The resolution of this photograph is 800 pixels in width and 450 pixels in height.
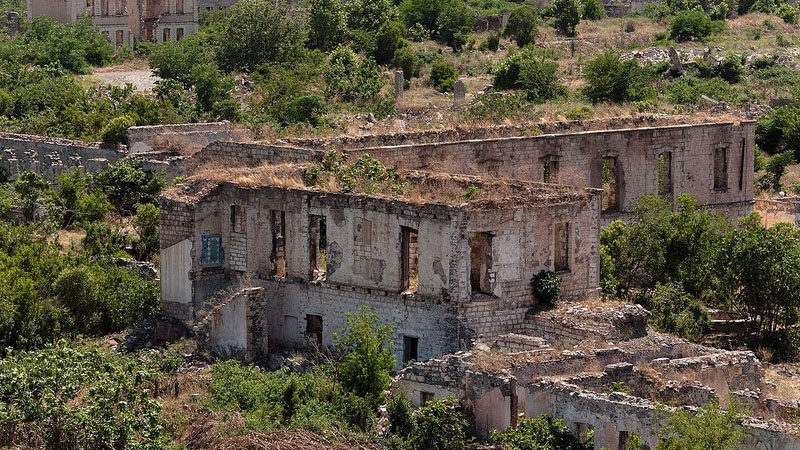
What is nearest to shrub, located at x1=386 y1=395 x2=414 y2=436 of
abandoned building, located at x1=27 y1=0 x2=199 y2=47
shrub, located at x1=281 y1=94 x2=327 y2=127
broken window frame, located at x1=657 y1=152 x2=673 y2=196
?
broken window frame, located at x1=657 y1=152 x2=673 y2=196

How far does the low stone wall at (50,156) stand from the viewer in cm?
5059

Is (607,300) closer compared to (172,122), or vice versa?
(607,300)

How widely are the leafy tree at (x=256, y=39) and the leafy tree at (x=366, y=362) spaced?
32.3m

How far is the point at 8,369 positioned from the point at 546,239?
992 centimetres

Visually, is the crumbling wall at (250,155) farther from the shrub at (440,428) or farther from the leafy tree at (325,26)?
the leafy tree at (325,26)

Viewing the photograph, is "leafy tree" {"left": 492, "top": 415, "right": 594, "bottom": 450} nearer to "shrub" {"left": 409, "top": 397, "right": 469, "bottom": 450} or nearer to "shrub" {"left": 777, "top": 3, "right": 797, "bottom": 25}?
"shrub" {"left": 409, "top": 397, "right": 469, "bottom": 450}

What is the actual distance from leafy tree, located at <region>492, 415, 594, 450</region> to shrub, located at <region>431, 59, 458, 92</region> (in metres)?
36.9

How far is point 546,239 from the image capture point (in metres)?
36.4

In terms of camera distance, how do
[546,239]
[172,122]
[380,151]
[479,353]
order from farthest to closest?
1. [172,122]
2. [380,151]
3. [546,239]
4. [479,353]

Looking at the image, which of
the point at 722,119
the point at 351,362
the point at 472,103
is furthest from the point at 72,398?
the point at 472,103

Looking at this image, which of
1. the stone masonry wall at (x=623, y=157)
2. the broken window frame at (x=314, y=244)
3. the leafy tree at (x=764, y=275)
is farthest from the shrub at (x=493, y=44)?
the broken window frame at (x=314, y=244)

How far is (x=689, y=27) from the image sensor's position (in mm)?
78188

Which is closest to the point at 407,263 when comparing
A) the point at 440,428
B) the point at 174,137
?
the point at 440,428

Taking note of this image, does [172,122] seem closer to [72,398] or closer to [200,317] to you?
[200,317]
